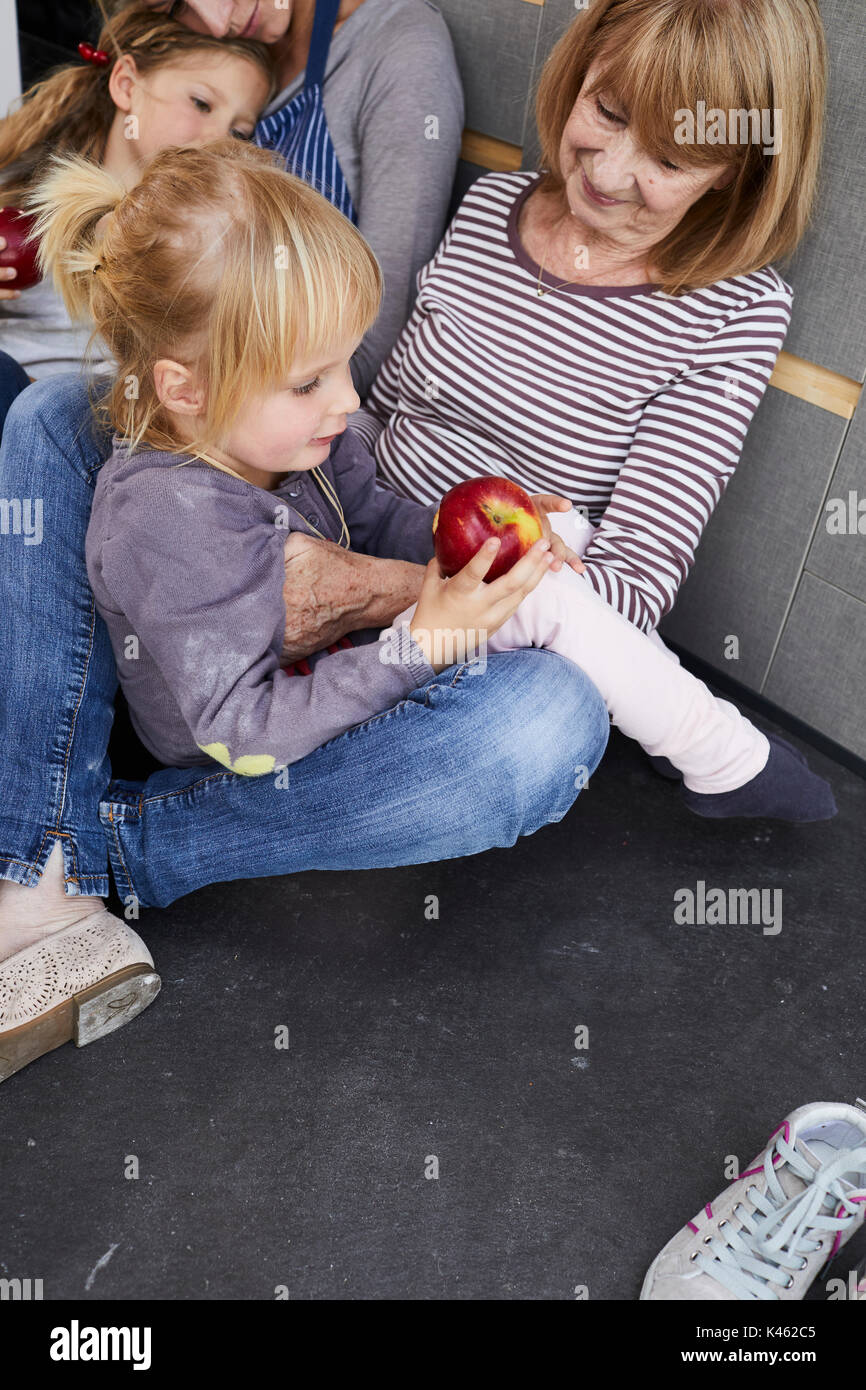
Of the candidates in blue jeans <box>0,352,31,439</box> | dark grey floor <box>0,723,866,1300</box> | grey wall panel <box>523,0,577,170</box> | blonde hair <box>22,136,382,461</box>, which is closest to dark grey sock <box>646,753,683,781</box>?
dark grey floor <box>0,723,866,1300</box>

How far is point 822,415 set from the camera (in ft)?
5.07

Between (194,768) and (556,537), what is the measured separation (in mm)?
476

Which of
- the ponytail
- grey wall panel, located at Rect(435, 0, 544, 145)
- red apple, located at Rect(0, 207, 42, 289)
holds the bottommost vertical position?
red apple, located at Rect(0, 207, 42, 289)

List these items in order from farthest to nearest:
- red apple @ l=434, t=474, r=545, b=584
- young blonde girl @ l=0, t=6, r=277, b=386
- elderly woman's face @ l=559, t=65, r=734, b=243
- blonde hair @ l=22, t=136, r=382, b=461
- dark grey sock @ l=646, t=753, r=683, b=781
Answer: dark grey sock @ l=646, t=753, r=683, b=781
young blonde girl @ l=0, t=6, r=277, b=386
elderly woman's face @ l=559, t=65, r=734, b=243
red apple @ l=434, t=474, r=545, b=584
blonde hair @ l=22, t=136, r=382, b=461

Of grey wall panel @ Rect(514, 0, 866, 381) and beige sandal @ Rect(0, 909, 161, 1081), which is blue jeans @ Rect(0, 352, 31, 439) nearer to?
beige sandal @ Rect(0, 909, 161, 1081)

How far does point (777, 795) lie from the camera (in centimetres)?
149

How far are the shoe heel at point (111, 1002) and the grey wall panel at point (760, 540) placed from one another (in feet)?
3.23

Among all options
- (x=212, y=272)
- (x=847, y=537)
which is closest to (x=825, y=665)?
(x=847, y=537)

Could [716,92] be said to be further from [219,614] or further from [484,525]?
[219,614]

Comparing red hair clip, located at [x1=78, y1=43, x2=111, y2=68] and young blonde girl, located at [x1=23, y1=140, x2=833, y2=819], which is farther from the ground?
red hair clip, located at [x1=78, y1=43, x2=111, y2=68]

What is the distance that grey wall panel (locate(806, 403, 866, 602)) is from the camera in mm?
1524

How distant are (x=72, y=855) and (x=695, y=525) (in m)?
0.83
